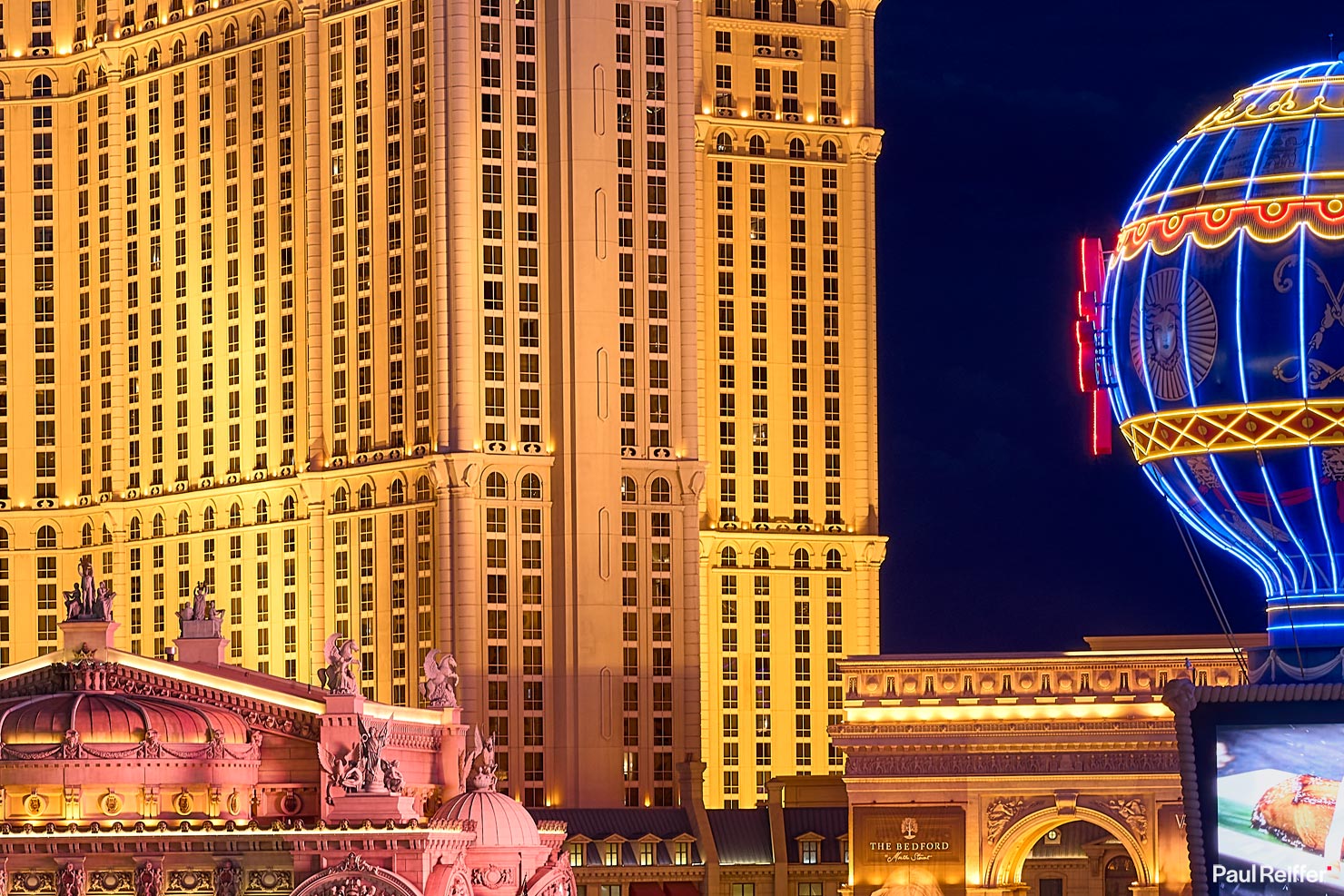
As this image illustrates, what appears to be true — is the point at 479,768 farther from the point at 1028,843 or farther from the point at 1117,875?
the point at 1117,875

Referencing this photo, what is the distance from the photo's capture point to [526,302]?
18175cm

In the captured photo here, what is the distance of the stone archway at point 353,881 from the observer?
131m

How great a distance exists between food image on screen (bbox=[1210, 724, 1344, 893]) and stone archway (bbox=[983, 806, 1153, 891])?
177 feet

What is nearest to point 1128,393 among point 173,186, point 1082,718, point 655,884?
point 1082,718

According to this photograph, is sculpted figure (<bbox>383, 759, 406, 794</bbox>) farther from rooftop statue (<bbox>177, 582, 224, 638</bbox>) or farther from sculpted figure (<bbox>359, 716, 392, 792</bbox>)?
rooftop statue (<bbox>177, 582, 224, 638</bbox>)

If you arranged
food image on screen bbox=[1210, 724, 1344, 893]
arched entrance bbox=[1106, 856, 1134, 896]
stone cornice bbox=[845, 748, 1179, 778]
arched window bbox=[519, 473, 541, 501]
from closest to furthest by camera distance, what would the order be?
food image on screen bbox=[1210, 724, 1344, 893] → stone cornice bbox=[845, 748, 1179, 778] → arched entrance bbox=[1106, 856, 1134, 896] → arched window bbox=[519, 473, 541, 501]

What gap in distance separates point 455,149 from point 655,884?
1598 inches

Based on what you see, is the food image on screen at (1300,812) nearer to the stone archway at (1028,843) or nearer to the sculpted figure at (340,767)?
the sculpted figure at (340,767)

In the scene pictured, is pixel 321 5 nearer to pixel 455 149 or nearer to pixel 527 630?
pixel 455 149

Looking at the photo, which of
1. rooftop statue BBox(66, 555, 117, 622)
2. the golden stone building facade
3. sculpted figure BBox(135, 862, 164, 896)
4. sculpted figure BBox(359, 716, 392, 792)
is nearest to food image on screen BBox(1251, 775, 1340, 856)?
sculpted figure BBox(359, 716, 392, 792)

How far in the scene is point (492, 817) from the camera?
140 metres

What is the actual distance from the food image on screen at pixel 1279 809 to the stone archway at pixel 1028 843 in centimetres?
5400

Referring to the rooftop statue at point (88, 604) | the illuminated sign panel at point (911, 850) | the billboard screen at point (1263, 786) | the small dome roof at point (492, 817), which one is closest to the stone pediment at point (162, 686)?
the rooftop statue at point (88, 604)

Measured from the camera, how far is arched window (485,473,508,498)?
18012 cm
